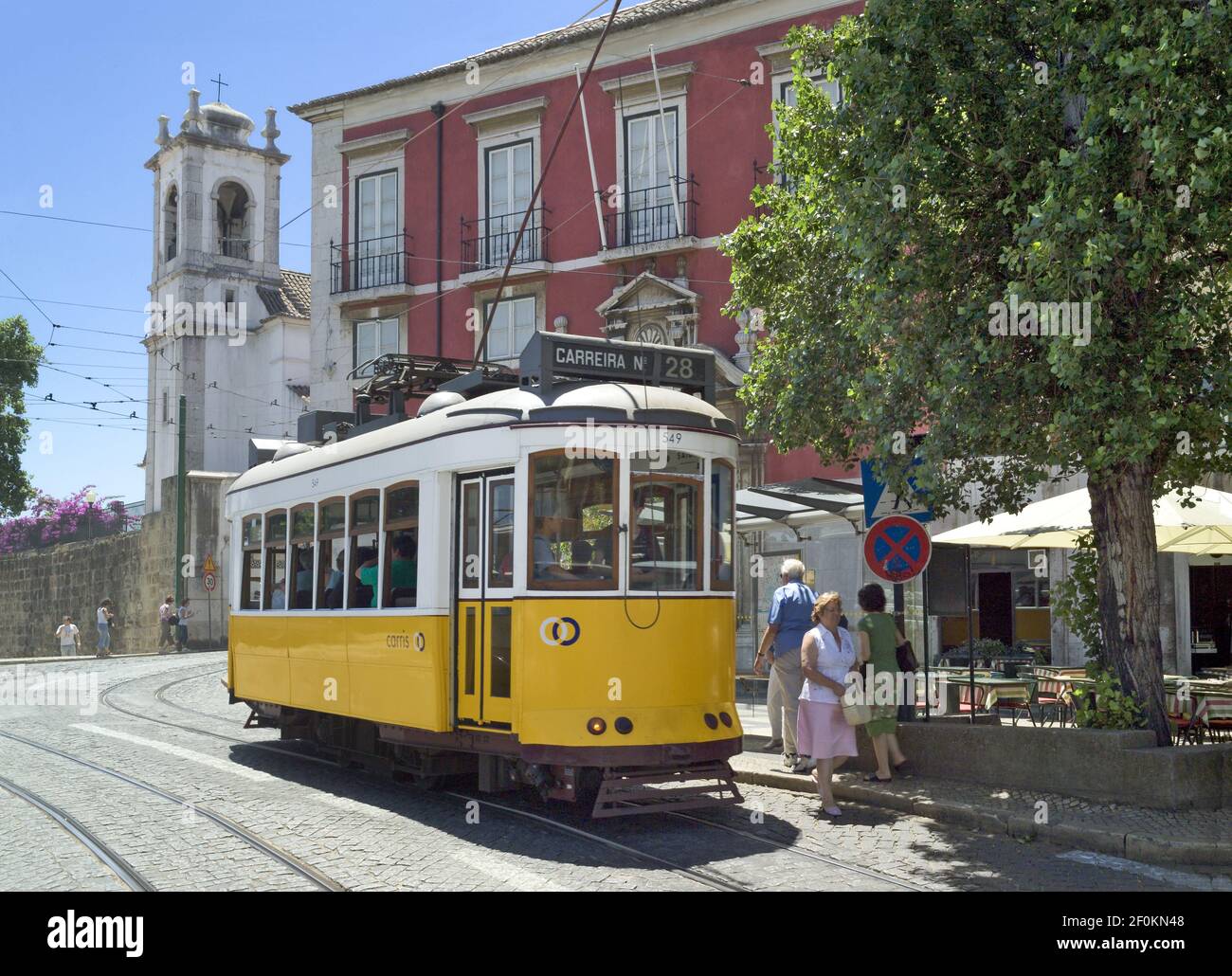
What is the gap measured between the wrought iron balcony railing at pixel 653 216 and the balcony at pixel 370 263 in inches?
202

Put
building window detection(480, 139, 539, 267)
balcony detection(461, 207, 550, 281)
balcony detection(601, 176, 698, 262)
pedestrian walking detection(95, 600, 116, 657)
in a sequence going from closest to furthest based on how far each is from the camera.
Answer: balcony detection(601, 176, 698, 262), balcony detection(461, 207, 550, 281), building window detection(480, 139, 539, 267), pedestrian walking detection(95, 600, 116, 657)

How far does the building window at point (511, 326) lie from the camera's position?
2716 centimetres

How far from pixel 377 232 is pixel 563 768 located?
72.1ft

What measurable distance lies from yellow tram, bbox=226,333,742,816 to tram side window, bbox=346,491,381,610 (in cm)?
3

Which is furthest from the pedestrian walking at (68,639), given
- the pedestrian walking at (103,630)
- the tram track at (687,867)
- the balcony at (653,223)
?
the tram track at (687,867)

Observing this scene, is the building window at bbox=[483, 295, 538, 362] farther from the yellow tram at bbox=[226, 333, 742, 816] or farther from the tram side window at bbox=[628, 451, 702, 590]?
the tram side window at bbox=[628, 451, 702, 590]

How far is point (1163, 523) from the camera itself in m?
13.0

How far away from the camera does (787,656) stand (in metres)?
11.8

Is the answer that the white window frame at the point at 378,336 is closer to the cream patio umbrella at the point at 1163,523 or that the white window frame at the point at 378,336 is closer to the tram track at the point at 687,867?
the tram track at the point at 687,867

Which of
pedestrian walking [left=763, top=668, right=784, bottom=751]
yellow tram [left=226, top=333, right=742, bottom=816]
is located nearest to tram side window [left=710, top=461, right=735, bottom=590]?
yellow tram [left=226, top=333, right=742, bottom=816]

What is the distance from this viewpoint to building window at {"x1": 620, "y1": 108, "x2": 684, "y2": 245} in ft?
82.5

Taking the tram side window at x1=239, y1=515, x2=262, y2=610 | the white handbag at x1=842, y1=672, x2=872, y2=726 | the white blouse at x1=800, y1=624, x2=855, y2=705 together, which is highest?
the tram side window at x1=239, y1=515, x2=262, y2=610
